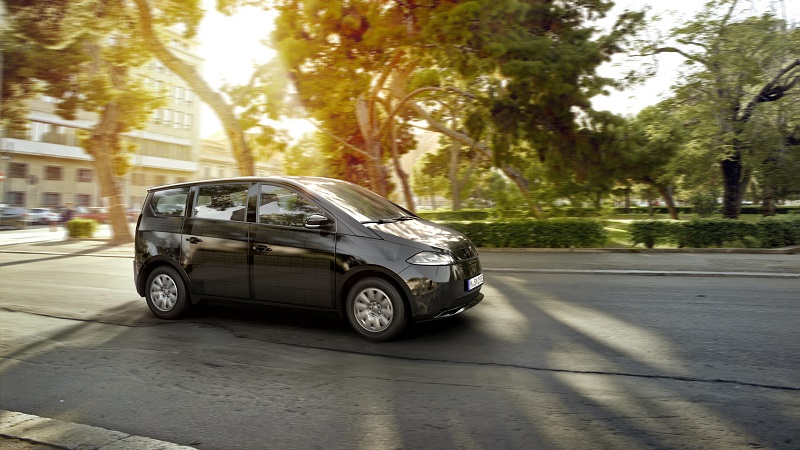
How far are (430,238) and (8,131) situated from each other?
1645 cm

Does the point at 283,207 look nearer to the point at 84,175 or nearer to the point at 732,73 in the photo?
the point at 732,73

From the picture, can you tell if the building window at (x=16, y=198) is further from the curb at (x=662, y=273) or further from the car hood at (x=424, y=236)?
the car hood at (x=424, y=236)

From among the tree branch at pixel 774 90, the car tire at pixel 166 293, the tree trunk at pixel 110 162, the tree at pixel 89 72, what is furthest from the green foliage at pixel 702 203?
the car tire at pixel 166 293

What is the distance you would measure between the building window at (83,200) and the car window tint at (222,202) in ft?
216

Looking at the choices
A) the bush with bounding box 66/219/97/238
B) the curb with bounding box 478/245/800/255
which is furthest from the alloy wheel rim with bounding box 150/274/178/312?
the bush with bounding box 66/219/97/238

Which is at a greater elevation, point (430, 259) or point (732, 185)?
point (732, 185)

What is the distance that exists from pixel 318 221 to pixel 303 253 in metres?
0.40

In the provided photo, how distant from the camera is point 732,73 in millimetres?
21875

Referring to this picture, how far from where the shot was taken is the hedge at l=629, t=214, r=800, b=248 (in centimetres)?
1423

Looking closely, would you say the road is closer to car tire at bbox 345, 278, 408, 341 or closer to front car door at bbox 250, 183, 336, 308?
car tire at bbox 345, 278, 408, 341

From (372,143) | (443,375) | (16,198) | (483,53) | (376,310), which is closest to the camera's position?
(443,375)

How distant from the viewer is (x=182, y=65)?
2103 centimetres

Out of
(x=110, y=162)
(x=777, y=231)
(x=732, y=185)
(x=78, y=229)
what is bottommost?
(x=78, y=229)

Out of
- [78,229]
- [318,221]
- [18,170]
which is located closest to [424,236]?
[318,221]
